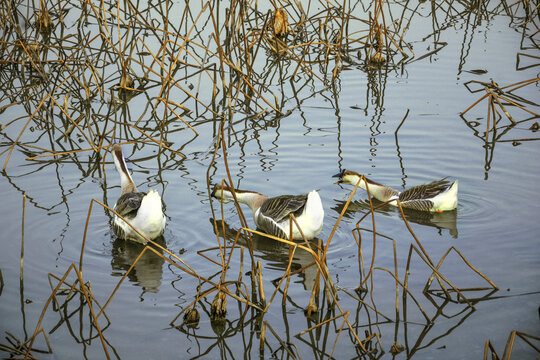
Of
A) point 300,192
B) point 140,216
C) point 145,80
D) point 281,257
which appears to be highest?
point 145,80

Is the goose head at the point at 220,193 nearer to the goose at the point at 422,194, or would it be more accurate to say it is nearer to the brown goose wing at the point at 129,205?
the brown goose wing at the point at 129,205

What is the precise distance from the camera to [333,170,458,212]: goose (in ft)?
25.4

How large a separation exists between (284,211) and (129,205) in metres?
1.57

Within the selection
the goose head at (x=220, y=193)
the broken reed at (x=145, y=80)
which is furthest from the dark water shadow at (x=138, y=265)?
the broken reed at (x=145, y=80)

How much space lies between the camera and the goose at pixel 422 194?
305 inches

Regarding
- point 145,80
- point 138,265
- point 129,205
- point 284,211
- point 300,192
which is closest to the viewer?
point 138,265

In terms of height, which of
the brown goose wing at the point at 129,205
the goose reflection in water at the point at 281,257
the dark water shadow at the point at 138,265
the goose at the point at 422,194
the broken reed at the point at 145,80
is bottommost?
the goose reflection in water at the point at 281,257

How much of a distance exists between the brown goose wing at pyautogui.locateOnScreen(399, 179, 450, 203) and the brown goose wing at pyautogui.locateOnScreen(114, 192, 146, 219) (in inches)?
115

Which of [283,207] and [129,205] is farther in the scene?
[283,207]

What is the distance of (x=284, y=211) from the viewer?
23.9 feet

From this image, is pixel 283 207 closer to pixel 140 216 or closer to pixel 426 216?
pixel 140 216

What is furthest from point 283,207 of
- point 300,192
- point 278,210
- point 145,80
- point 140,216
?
point 145,80

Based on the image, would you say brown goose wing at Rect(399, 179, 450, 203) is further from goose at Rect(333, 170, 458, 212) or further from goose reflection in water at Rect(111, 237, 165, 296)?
goose reflection in water at Rect(111, 237, 165, 296)

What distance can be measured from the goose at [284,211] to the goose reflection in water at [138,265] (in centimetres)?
96
